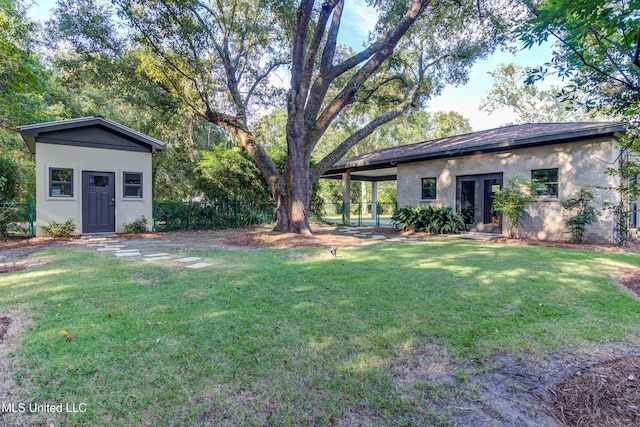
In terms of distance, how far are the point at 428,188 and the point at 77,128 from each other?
12.3m

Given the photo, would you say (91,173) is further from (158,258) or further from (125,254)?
(158,258)

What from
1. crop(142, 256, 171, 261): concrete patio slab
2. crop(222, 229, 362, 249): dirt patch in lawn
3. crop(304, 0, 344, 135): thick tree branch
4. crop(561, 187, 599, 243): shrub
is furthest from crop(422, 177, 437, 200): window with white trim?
crop(142, 256, 171, 261): concrete patio slab

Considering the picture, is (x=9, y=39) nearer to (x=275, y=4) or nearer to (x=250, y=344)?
(x=275, y=4)

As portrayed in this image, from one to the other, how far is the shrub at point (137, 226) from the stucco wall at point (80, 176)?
0.41ft

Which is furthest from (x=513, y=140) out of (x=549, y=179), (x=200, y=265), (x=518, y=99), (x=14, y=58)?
(x=518, y=99)

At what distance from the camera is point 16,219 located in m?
9.41

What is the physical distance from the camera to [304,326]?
2.85 meters

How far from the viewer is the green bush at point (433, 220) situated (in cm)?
1107

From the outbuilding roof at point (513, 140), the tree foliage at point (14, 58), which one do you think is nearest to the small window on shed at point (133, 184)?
the tree foliage at point (14, 58)

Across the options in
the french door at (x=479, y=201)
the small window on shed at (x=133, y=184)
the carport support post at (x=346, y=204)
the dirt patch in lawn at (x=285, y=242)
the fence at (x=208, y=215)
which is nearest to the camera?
the dirt patch in lawn at (x=285, y=242)

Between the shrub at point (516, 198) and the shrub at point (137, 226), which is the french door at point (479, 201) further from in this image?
the shrub at point (137, 226)

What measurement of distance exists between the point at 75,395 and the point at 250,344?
1.09 meters

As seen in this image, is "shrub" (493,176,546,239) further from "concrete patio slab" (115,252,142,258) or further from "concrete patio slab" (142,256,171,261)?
"concrete patio slab" (115,252,142,258)

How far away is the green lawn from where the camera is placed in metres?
1.85
